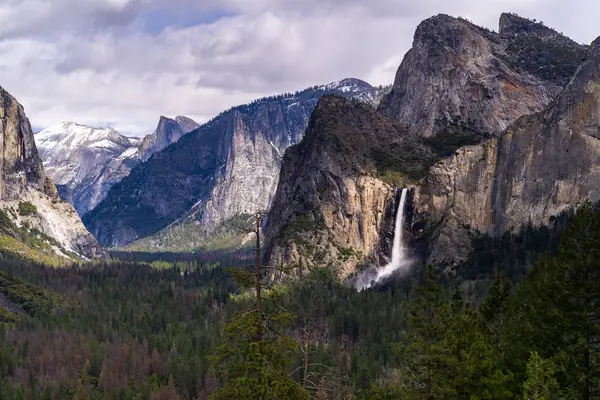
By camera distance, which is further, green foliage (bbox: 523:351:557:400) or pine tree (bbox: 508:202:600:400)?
Result: pine tree (bbox: 508:202:600:400)

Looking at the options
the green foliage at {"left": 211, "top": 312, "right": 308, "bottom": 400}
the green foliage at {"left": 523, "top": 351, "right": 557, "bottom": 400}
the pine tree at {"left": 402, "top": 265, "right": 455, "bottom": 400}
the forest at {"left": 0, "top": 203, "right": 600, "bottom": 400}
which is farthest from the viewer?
the pine tree at {"left": 402, "top": 265, "right": 455, "bottom": 400}

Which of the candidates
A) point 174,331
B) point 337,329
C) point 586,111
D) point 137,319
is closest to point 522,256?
point 586,111

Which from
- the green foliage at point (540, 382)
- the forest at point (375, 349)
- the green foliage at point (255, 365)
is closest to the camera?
the green foliage at point (255, 365)

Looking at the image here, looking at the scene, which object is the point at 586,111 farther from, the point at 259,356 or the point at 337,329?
the point at 259,356

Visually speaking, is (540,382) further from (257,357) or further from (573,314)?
(257,357)

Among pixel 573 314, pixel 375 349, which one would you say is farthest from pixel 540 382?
pixel 375 349

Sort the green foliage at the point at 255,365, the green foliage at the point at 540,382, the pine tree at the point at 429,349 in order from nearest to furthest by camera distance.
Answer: the green foliage at the point at 255,365 → the green foliage at the point at 540,382 → the pine tree at the point at 429,349

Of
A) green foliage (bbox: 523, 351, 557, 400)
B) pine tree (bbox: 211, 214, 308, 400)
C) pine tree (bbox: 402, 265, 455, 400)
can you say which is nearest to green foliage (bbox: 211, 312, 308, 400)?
pine tree (bbox: 211, 214, 308, 400)

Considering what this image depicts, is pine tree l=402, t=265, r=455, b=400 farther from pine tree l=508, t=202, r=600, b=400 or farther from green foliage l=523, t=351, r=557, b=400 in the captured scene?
green foliage l=523, t=351, r=557, b=400

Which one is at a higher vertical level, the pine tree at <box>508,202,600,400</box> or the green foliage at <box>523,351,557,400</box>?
the pine tree at <box>508,202,600,400</box>

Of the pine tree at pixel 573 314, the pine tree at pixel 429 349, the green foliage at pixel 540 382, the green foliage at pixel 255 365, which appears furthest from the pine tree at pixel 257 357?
the pine tree at pixel 573 314

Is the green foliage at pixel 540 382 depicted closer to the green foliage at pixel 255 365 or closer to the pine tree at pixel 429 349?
the pine tree at pixel 429 349
